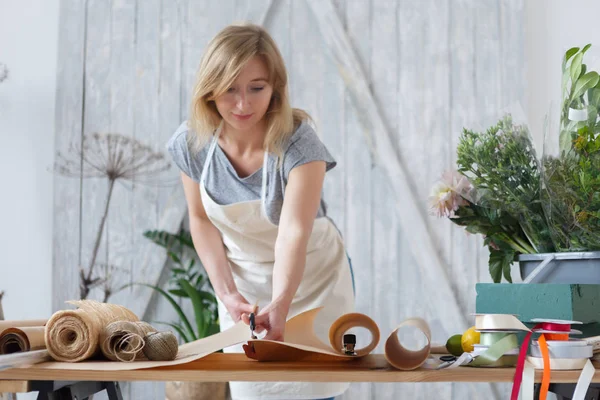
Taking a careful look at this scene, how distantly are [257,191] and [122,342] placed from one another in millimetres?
736

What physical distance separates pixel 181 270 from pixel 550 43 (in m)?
1.84

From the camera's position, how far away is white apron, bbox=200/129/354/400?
64.0 inches

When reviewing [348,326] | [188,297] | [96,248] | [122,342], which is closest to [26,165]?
[96,248]

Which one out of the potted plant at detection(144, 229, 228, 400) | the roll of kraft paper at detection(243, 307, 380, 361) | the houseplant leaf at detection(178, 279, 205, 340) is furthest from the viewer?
the houseplant leaf at detection(178, 279, 205, 340)

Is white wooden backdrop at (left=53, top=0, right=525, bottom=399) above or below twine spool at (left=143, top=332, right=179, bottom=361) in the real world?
above

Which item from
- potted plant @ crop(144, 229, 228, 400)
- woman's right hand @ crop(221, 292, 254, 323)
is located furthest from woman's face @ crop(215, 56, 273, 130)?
potted plant @ crop(144, 229, 228, 400)

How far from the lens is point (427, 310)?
294cm

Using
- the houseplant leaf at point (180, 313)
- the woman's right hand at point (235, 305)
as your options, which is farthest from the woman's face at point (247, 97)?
the houseplant leaf at point (180, 313)

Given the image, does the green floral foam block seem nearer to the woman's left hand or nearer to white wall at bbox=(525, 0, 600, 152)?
the woman's left hand

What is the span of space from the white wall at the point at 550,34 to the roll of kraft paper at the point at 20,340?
96.8 inches

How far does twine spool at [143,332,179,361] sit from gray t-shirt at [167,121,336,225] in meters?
0.65

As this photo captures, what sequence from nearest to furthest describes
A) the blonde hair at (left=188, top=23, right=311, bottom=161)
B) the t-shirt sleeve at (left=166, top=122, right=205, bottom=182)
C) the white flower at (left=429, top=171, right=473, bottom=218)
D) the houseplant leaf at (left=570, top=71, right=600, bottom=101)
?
the houseplant leaf at (left=570, top=71, right=600, bottom=101), the white flower at (left=429, top=171, right=473, bottom=218), the blonde hair at (left=188, top=23, right=311, bottom=161), the t-shirt sleeve at (left=166, top=122, right=205, bottom=182)

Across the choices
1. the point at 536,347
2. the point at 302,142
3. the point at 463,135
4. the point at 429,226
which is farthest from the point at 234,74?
the point at 429,226

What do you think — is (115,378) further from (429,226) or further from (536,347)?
(429,226)
